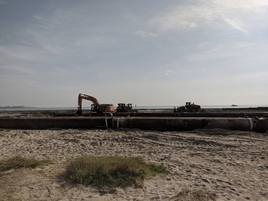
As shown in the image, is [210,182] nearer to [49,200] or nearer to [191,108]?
[49,200]

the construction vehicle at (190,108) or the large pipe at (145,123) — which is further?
the construction vehicle at (190,108)

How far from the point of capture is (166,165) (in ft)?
34.6

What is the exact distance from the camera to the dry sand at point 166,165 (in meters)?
7.97

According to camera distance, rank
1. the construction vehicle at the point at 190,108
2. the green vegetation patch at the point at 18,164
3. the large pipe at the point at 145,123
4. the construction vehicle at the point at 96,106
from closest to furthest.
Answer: the green vegetation patch at the point at 18,164 < the large pipe at the point at 145,123 < the construction vehicle at the point at 96,106 < the construction vehicle at the point at 190,108

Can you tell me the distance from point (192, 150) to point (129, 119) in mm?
8692

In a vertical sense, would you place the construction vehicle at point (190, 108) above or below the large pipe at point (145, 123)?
above

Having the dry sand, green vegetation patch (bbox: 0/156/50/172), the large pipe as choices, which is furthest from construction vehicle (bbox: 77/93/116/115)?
green vegetation patch (bbox: 0/156/50/172)

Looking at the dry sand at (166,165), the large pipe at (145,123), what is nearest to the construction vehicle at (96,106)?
the large pipe at (145,123)

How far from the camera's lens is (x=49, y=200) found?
766 cm

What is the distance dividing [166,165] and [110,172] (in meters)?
2.04

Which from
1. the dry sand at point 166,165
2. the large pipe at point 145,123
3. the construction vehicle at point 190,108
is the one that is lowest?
the dry sand at point 166,165

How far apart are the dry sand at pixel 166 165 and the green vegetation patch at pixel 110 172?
0.27 m

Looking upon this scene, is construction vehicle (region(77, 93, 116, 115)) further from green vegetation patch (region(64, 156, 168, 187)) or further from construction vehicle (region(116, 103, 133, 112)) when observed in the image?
green vegetation patch (region(64, 156, 168, 187))

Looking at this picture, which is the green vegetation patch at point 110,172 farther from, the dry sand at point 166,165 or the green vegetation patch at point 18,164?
the green vegetation patch at point 18,164
